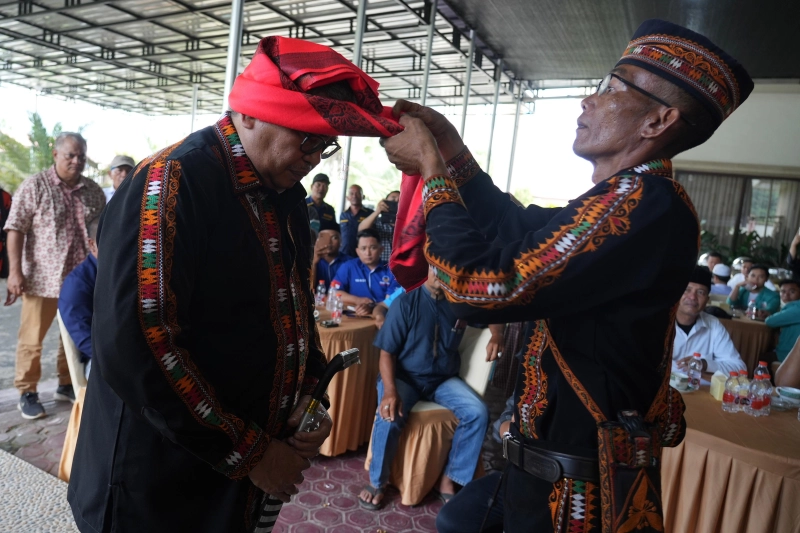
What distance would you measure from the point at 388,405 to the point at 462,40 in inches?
345

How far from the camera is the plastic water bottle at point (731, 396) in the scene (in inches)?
105

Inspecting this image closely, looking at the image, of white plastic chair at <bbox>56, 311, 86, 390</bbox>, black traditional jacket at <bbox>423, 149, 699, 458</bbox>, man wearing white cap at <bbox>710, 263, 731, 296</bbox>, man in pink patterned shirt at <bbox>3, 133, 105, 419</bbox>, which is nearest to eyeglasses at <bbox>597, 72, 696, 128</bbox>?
black traditional jacket at <bbox>423, 149, 699, 458</bbox>

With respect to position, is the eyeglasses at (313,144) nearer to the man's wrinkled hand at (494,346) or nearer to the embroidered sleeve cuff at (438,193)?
the embroidered sleeve cuff at (438,193)

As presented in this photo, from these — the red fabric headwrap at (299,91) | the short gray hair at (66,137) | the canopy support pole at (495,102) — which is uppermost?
the canopy support pole at (495,102)

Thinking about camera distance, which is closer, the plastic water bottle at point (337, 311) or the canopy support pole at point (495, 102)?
the plastic water bottle at point (337, 311)

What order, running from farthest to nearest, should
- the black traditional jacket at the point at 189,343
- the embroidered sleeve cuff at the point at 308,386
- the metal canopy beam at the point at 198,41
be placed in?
the metal canopy beam at the point at 198,41 → the embroidered sleeve cuff at the point at 308,386 → the black traditional jacket at the point at 189,343

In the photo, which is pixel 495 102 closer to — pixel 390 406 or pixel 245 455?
pixel 390 406

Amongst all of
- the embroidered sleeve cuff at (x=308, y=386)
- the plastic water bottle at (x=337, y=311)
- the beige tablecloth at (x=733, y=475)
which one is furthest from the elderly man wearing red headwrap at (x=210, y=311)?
the plastic water bottle at (x=337, y=311)

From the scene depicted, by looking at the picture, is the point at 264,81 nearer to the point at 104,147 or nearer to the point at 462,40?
the point at 462,40

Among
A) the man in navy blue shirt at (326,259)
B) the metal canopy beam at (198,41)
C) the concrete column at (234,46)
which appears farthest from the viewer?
the metal canopy beam at (198,41)

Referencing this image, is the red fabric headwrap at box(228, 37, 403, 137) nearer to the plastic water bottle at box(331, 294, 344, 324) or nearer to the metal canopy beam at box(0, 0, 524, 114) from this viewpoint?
the plastic water bottle at box(331, 294, 344, 324)

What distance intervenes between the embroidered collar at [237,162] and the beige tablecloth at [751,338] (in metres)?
6.28

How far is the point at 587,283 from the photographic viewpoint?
1.05 m

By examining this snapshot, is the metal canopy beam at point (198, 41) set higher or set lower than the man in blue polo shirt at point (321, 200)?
higher
